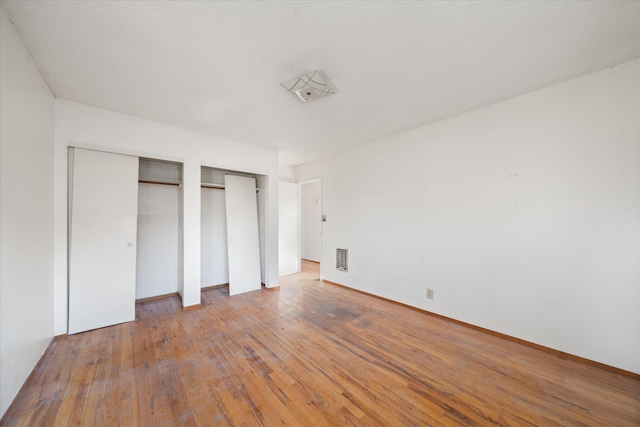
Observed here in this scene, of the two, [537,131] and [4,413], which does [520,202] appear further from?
[4,413]

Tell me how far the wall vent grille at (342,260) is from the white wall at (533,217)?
0.84m

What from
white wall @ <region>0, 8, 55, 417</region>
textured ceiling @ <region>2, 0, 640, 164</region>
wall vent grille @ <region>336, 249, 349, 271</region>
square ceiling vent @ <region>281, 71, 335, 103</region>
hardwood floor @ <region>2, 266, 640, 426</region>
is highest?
textured ceiling @ <region>2, 0, 640, 164</region>

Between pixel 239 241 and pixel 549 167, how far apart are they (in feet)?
13.8

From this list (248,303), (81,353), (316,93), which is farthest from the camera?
(248,303)

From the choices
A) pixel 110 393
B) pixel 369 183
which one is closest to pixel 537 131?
pixel 369 183

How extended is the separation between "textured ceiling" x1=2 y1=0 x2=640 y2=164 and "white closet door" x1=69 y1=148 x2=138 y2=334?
2.50 ft

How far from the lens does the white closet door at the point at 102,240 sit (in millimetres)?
2512

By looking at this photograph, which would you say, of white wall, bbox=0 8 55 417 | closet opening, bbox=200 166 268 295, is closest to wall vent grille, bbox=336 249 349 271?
closet opening, bbox=200 166 268 295

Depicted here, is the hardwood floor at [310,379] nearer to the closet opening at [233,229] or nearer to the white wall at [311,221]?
the closet opening at [233,229]

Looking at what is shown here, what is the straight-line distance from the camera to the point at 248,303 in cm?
343

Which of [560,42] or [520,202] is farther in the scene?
[520,202]

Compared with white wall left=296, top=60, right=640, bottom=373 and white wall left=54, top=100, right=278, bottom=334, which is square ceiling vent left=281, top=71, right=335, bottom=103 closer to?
white wall left=296, top=60, right=640, bottom=373

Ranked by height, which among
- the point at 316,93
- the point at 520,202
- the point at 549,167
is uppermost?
the point at 316,93

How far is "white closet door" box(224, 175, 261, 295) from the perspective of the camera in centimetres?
385
